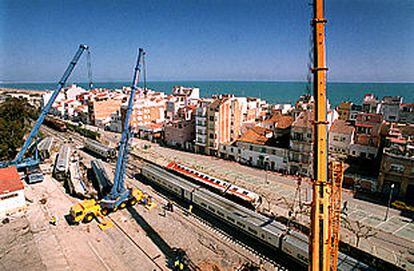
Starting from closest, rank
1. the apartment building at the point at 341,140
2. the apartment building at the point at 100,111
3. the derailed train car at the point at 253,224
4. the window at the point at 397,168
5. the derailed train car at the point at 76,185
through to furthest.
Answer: the derailed train car at the point at 253,224 → the window at the point at 397,168 → the derailed train car at the point at 76,185 → the apartment building at the point at 341,140 → the apartment building at the point at 100,111

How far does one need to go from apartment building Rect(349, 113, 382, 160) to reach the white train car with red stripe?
20.7 metres

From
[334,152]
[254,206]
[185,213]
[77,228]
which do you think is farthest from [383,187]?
A: [77,228]

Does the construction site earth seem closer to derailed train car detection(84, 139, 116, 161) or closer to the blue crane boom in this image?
the blue crane boom

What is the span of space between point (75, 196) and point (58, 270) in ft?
42.1

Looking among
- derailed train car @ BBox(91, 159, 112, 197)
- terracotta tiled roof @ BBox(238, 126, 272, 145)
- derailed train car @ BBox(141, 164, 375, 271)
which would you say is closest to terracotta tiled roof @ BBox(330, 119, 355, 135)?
terracotta tiled roof @ BBox(238, 126, 272, 145)

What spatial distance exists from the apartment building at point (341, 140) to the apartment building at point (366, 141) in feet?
2.93

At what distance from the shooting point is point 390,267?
1783cm

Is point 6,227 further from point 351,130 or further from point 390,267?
point 351,130

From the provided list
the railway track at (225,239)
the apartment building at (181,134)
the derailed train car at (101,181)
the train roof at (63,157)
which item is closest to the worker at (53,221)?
the derailed train car at (101,181)

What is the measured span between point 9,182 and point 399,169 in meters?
41.9

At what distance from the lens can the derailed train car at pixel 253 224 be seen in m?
16.6

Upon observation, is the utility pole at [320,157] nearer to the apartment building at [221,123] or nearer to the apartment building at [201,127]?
the apartment building at [221,123]

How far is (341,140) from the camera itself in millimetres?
38750

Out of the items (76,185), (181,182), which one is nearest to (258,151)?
(181,182)
